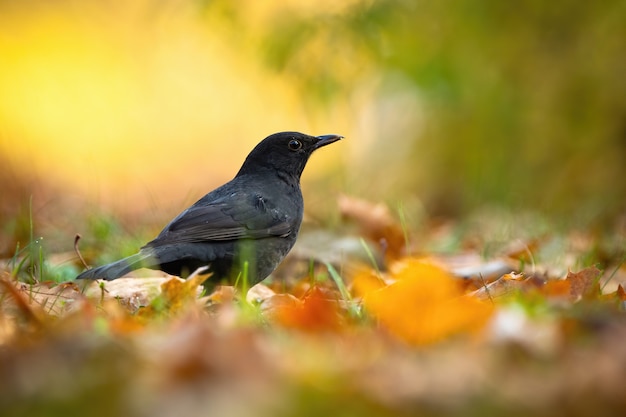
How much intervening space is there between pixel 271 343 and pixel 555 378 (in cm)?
65

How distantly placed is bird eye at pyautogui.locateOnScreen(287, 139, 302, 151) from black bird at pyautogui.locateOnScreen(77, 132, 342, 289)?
0.03 meters

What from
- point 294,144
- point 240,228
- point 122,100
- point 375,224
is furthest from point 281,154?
point 122,100

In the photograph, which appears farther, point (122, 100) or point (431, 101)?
point (122, 100)

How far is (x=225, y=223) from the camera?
3.69m

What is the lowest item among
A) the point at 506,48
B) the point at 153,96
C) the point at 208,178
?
the point at 208,178

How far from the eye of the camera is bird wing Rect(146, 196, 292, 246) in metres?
3.54

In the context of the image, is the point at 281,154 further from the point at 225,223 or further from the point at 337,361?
the point at 337,361

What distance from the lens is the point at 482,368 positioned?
1537 mm

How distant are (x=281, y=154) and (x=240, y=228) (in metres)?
0.75

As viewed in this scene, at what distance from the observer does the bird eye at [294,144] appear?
4.38m

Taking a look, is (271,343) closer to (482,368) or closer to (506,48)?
(482,368)

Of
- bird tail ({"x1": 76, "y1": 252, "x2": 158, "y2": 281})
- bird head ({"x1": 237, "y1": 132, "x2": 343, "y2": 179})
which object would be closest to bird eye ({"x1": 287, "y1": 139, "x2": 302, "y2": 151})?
bird head ({"x1": 237, "y1": 132, "x2": 343, "y2": 179})

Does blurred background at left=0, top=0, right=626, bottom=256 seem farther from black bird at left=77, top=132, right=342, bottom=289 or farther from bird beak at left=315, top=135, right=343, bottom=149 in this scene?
bird beak at left=315, top=135, right=343, bottom=149

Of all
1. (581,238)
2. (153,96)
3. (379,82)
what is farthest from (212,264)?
(153,96)
